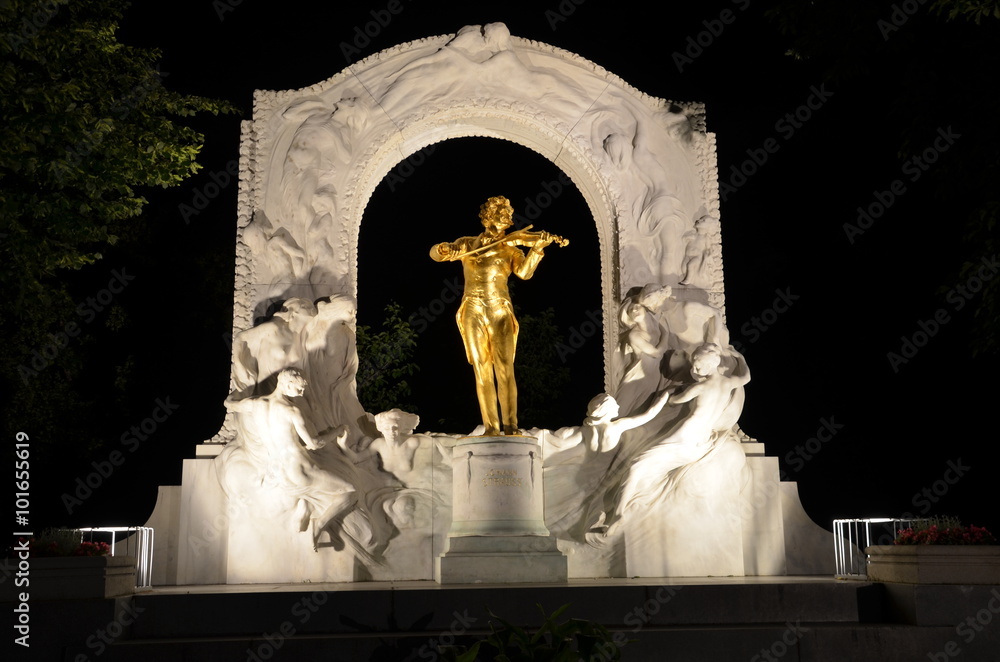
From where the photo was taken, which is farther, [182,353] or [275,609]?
[182,353]

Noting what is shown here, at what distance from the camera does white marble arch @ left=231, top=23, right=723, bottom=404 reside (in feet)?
41.0

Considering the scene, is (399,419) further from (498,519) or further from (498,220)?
(498,220)

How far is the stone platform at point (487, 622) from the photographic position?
25.7 feet

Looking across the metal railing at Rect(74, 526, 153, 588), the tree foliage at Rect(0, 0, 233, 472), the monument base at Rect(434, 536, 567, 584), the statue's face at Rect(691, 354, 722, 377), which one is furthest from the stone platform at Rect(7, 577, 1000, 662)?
the tree foliage at Rect(0, 0, 233, 472)

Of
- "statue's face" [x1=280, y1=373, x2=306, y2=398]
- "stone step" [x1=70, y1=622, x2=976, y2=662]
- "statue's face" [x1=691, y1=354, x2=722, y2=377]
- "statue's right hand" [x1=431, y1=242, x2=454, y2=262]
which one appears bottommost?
"stone step" [x1=70, y1=622, x2=976, y2=662]

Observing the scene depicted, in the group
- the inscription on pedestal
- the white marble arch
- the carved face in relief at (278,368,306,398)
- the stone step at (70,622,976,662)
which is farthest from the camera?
the white marble arch

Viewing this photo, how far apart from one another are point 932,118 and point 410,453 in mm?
8181

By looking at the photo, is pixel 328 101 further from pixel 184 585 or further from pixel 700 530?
pixel 700 530

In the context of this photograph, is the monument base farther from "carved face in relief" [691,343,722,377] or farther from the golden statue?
"carved face in relief" [691,343,722,377]

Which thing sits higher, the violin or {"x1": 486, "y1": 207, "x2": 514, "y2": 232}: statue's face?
{"x1": 486, "y1": 207, "x2": 514, "y2": 232}: statue's face

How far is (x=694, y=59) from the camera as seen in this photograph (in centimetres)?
1911

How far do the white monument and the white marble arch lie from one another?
1.0 inches

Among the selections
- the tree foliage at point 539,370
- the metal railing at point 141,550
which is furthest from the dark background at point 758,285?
the metal railing at point 141,550

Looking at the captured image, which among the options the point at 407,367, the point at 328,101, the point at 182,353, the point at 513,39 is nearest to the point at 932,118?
the point at 513,39
